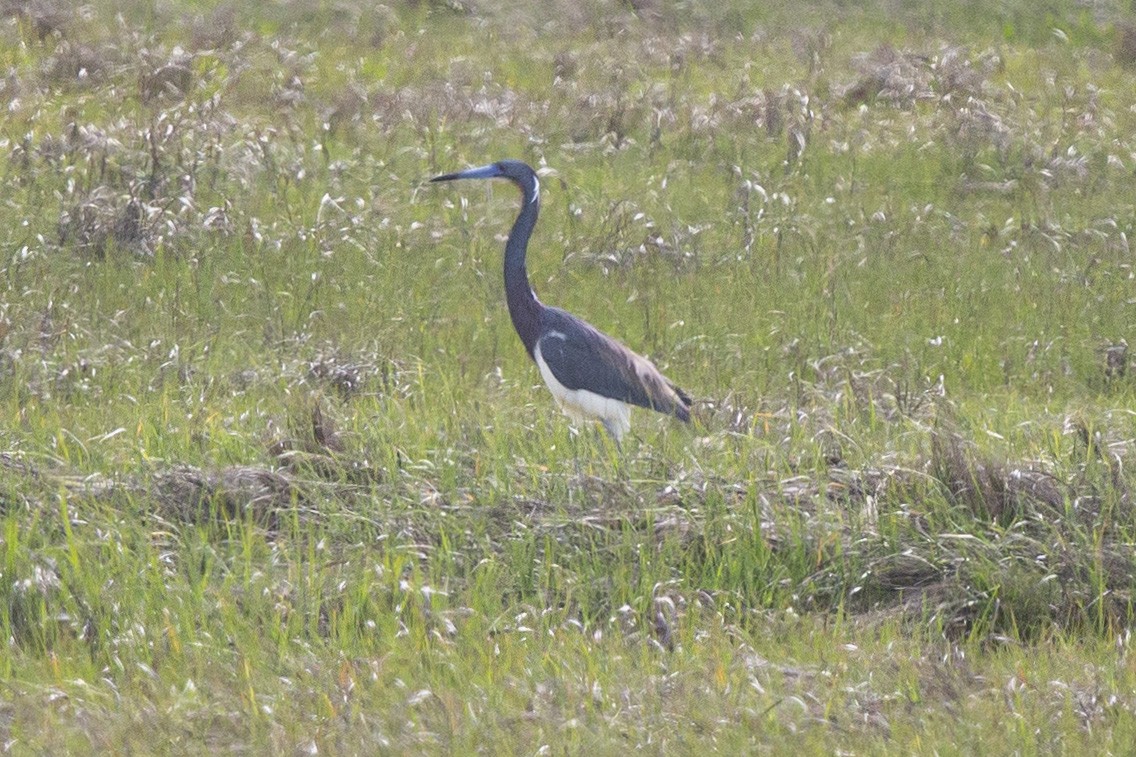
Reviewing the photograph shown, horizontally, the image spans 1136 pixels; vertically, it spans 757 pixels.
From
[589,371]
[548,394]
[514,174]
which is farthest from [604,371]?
[514,174]

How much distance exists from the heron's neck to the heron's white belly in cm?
21

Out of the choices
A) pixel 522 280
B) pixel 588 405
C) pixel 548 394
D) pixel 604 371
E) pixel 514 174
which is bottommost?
pixel 548 394

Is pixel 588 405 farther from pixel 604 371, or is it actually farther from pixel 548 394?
pixel 548 394

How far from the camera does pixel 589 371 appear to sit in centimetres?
809

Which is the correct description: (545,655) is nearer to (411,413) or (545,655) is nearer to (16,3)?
(411,413)

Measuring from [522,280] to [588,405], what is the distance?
722 mm

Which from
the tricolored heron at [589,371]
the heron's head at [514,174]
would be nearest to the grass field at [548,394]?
the tricolored heron at [589,371]

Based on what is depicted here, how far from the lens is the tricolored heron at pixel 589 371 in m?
8.09

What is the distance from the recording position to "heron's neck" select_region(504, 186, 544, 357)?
8.45m

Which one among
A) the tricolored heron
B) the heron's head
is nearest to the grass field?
the tricolored heron

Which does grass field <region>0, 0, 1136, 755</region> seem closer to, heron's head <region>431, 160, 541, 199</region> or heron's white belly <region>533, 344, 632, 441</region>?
heron's white belly <region>533, 344, 632, 441</region>

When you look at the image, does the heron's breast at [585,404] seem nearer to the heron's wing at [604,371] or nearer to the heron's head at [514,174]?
the heron's wing at [604,371]

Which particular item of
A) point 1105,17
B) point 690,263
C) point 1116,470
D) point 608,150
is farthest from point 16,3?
point 1116,470

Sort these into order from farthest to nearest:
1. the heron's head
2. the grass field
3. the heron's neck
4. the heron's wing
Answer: the heron's head → the heron's neck → the heron's wing → the grass field
